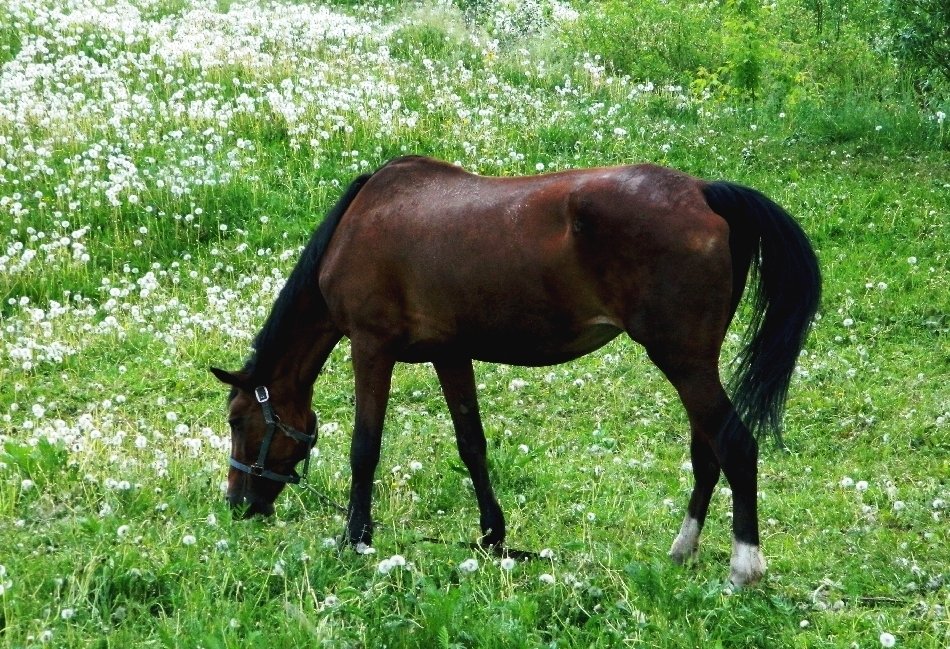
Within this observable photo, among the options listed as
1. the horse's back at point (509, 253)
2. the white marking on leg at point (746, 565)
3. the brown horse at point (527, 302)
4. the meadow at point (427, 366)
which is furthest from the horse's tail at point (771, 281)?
the meadow at point (427, 366)

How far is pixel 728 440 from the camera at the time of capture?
5.01 m

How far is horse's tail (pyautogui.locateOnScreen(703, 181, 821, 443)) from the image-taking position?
5172 mm

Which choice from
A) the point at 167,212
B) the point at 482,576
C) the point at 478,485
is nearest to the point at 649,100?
the point at 167,212

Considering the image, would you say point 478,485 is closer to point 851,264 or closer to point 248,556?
point 248,556

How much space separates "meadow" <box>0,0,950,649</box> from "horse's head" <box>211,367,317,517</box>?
0.17 m

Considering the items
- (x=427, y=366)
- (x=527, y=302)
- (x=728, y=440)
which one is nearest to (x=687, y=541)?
(x=728, y=440)

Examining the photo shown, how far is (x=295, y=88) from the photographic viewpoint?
14062 millimetres

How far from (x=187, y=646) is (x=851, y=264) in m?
8.05

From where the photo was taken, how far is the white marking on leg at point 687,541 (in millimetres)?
5598

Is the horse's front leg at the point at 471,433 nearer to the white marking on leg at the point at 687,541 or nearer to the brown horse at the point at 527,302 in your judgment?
the brown horse at the point at 527,302

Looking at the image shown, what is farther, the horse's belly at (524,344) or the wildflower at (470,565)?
the horse's belly at (524,344)

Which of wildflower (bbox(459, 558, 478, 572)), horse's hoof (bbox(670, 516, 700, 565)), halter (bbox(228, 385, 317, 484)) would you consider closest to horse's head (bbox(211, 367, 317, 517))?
halter (bbox(228, 385, 317, 484))

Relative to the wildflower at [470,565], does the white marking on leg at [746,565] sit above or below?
below

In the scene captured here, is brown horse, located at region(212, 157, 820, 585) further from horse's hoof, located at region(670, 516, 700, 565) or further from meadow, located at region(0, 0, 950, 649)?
meadow, located at region(0, 0, 950, 649)
